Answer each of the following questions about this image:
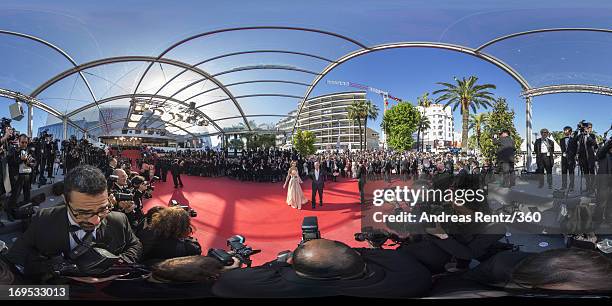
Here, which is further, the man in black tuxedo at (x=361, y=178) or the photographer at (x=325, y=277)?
the man in black tuxedo at (x=361, y=178)

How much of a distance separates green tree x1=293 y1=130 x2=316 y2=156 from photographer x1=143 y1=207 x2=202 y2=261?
29.6 inches

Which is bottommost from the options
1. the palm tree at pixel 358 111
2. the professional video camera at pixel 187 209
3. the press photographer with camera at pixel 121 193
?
the professional video camera at pixel 187 209

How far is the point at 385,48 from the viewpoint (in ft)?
6.40

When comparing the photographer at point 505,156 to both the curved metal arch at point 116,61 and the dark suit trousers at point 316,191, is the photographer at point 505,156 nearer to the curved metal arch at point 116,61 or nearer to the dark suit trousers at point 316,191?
the dark suit trousers at point 316,191

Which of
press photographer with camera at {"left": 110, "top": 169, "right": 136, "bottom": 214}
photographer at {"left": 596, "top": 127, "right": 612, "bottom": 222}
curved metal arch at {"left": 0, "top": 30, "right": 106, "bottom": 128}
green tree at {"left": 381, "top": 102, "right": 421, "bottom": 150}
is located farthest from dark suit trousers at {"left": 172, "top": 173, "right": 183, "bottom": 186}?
photographer at {"left": 596, "top": 127, "right": 612, "bottom": 222}

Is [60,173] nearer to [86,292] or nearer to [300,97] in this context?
[86,292]

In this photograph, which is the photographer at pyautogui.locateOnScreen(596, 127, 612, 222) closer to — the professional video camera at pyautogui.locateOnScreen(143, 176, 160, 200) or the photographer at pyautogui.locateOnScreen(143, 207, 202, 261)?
the photographer at pyautogui.locateOnScreen(143, 207, 202, 261)

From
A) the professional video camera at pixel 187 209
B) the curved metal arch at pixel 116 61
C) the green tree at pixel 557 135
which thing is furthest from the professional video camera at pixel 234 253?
the green tree at pixel 557 135

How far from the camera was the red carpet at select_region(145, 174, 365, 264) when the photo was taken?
1.88m

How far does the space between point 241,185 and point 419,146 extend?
103 centimetres

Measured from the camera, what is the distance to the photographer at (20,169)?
5.99ft

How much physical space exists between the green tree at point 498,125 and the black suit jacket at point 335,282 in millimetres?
832

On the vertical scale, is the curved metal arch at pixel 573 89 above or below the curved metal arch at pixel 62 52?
below

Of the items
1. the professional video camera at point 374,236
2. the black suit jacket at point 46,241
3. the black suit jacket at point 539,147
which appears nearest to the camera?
the black suit jacket at point 46,241
